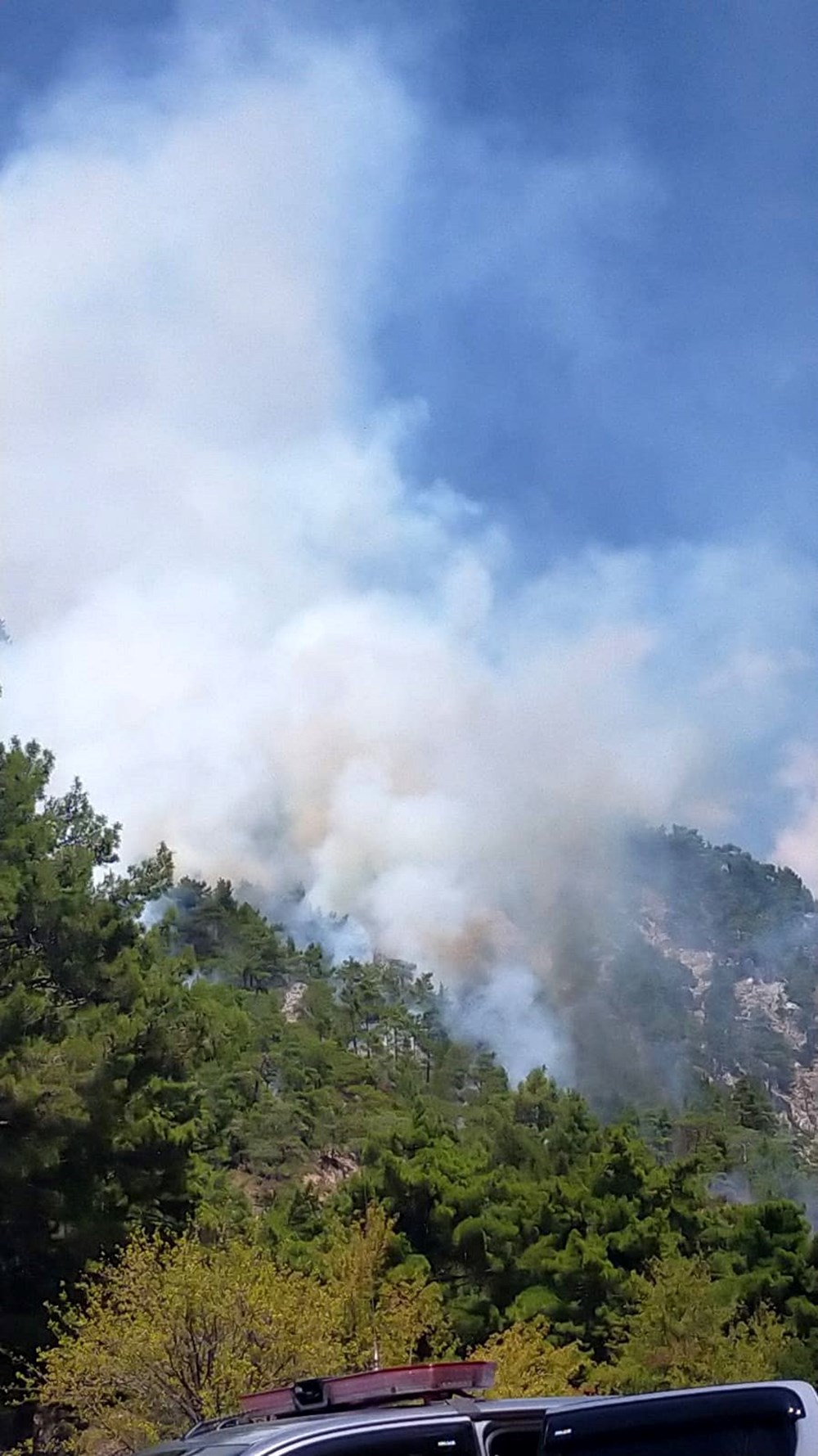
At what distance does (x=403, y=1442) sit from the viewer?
5062 mm

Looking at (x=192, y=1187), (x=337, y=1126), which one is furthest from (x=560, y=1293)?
(x=337, y=1126)

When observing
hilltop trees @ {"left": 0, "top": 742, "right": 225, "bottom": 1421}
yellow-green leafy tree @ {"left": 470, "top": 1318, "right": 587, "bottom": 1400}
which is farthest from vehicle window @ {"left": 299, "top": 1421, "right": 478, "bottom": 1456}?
hilltop trees @ {"left": 0, "top": 742, "right": 225, "bottom": 1421}

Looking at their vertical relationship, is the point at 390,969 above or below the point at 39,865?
above

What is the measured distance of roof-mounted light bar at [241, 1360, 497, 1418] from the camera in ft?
18.8

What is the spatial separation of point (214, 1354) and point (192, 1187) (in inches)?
743

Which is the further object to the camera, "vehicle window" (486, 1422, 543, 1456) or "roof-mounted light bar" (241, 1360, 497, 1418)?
"roof-mounted light bar" (241, 1360, 497, 1418)

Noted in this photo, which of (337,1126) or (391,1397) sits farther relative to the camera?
(337,1126)

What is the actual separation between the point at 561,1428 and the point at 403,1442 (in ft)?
1.89

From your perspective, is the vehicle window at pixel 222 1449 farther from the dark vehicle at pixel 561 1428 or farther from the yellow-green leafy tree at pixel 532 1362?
the yellow-green leafy tree at pixel 532 1362

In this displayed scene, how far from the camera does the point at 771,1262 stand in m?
43.8

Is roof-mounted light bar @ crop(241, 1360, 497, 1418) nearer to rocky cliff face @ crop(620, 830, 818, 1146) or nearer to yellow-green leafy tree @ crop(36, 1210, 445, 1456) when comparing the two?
yellow-green leafy tree @ crop(36, 1210, 445, 1456)

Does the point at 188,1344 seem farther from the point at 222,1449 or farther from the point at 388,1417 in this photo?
the point at 388,1417

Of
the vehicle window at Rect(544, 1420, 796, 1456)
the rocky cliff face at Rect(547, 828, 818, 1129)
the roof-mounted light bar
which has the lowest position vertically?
the vehicle window at Rect(544, 1420, 796, 1456)

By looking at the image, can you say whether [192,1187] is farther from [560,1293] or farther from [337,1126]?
[337,1126]
